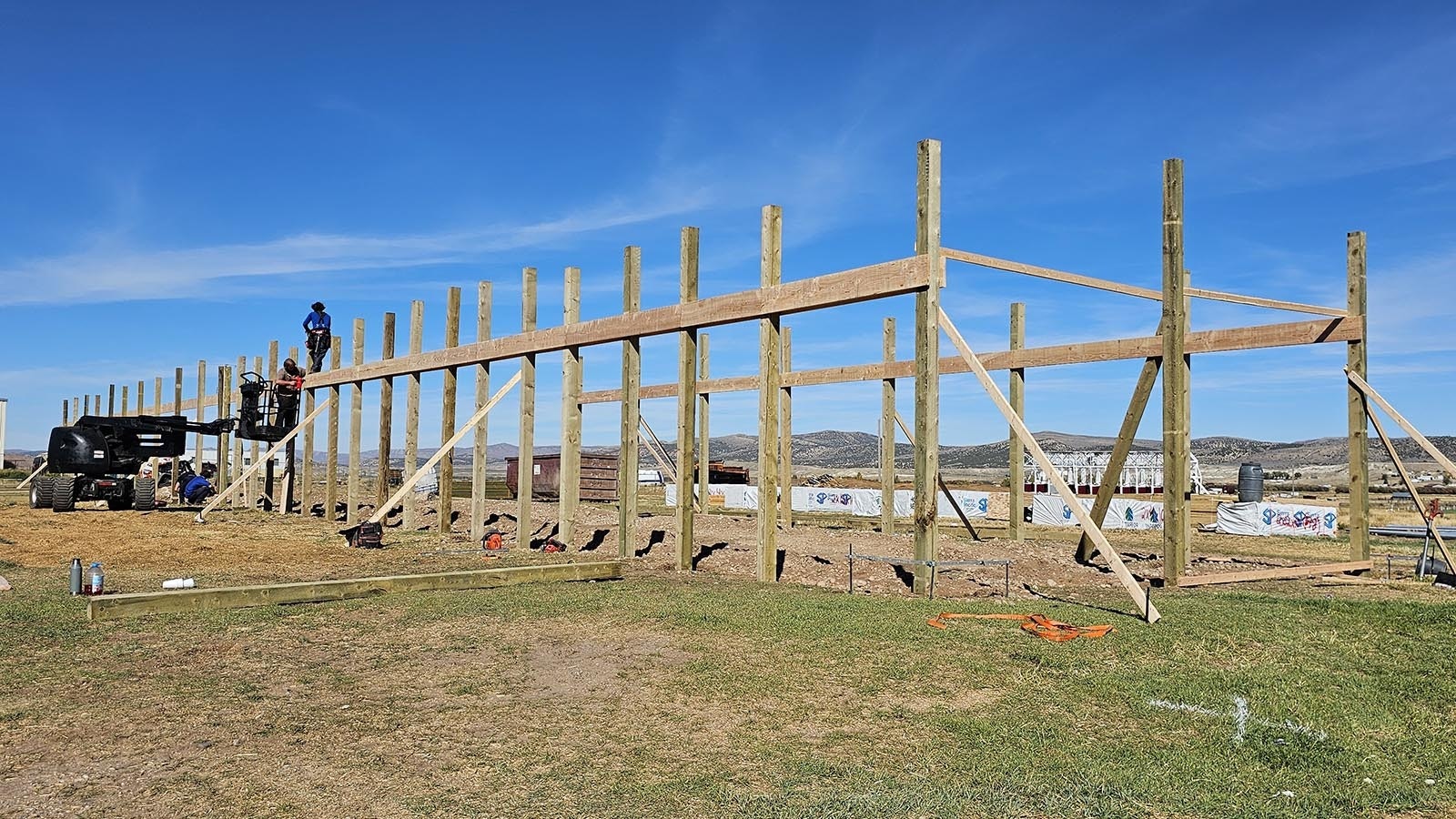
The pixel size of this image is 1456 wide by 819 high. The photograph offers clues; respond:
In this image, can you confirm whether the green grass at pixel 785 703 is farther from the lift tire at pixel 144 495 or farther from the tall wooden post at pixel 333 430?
the lift tire at pixel 144 495

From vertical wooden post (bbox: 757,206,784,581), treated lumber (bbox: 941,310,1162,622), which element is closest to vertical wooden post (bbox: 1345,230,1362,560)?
treated lumber (bbox: 941,310,1162,622)

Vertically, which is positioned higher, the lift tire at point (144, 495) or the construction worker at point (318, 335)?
the construction worker at point (318, 335)

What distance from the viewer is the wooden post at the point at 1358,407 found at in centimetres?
1334

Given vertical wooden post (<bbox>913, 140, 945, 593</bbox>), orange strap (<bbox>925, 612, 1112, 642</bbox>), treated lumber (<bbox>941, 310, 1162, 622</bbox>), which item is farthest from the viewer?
vertical wooden post (<bbox>913, 140, 945, 593</bbox>)

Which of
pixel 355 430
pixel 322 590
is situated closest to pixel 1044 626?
pixel 322 590

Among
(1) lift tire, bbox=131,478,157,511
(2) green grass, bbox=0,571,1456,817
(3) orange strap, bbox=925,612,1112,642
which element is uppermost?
(1) lift tire, bbox=131,478,157,511

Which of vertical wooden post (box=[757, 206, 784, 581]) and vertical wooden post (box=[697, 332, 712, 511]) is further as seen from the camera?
vertical wooden post (box=[697, 332, 712, 511])

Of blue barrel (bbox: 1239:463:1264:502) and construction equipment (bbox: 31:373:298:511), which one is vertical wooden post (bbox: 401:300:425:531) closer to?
construction equipment (bbox: 31:373:298:511)

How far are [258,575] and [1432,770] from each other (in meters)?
12.1

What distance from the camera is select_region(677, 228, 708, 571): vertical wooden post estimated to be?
506 inches

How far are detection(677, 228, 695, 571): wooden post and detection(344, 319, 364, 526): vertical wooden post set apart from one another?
10.8m

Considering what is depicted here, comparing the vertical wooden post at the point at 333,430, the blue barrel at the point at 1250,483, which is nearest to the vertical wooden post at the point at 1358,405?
the blue barrel at the point at 1250,483

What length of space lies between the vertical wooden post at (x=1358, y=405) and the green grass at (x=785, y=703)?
488cm

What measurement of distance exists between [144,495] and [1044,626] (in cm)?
2445
